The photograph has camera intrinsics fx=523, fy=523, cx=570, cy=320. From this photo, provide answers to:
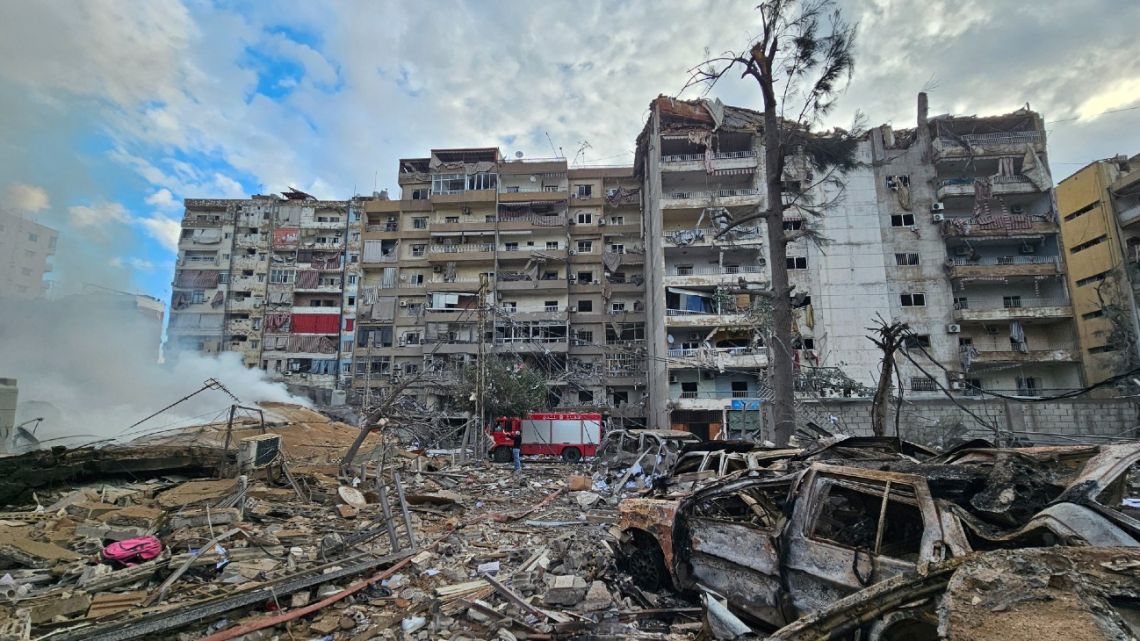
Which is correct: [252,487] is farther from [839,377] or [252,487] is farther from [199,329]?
[199,329]

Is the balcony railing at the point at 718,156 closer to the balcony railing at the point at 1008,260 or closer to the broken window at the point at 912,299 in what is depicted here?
the broken window at the point at 912,299

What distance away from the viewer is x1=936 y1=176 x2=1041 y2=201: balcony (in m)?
30.4

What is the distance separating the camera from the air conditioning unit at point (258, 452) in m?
11.4

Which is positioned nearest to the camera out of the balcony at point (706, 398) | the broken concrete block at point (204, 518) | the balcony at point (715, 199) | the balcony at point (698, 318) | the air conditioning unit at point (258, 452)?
the broken concrete block at point (204, 518)

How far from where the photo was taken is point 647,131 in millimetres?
34812

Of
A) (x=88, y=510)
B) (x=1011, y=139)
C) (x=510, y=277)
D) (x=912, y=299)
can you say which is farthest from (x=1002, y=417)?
(x=510, y=277)

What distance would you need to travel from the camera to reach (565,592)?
17.2ft

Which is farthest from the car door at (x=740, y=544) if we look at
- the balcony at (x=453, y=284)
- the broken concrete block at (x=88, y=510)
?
the balcony at (x=453, y=284)

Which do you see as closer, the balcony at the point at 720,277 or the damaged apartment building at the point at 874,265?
the damaged apartment building at the point at 874,265

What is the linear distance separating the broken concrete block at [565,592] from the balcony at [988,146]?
35.8 m

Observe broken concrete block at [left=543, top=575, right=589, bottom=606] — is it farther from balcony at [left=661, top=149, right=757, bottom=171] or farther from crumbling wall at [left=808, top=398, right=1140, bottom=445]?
balcony at [left=661, top=149, right=757, bottom=171]

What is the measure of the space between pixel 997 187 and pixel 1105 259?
21.8 ft

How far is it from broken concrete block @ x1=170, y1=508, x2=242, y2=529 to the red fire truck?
48.3 ft

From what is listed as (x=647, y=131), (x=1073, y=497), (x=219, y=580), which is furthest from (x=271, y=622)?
(x=647, y=131)
